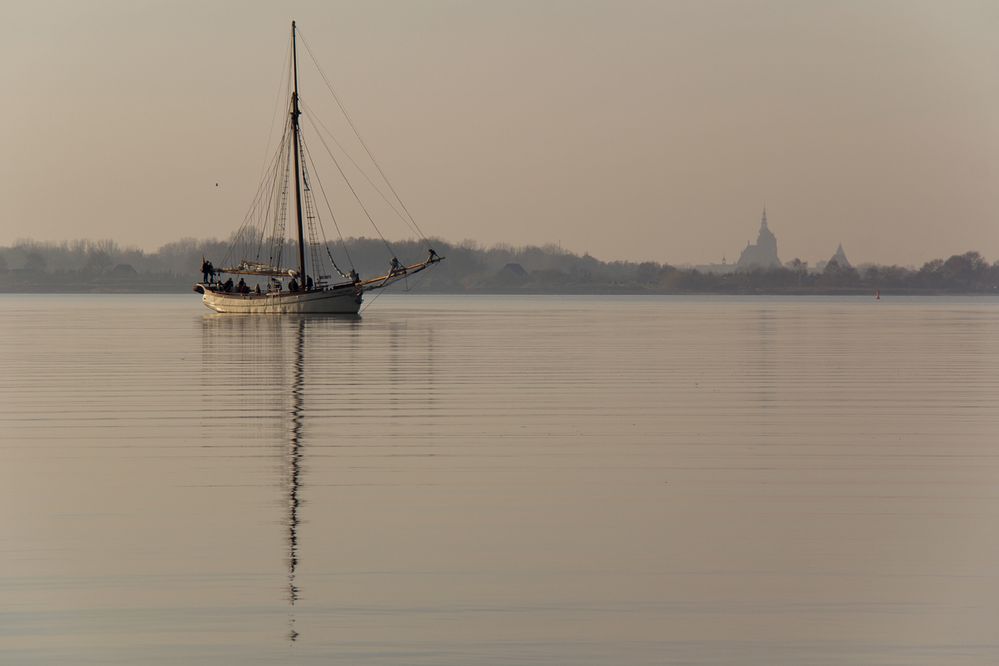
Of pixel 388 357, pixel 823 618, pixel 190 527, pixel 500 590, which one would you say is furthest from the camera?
pixel 388 357

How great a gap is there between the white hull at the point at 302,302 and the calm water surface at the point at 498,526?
76970 mm

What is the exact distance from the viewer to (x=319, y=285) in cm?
11775

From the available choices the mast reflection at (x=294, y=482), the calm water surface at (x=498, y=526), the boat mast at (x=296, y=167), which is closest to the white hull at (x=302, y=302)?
the boat mast at (x=296, y=167)

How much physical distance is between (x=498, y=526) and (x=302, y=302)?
100653mm

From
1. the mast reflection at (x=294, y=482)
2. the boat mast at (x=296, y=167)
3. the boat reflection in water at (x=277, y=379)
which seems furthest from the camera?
the boat mast at (x=296, y=167)

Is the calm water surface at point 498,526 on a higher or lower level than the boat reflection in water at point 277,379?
higher

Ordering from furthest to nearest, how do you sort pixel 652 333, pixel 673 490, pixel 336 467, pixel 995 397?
pixel 652 333
pixel 995 397
pixel 336 467
pixel 673 490

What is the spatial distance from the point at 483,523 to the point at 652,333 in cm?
7470

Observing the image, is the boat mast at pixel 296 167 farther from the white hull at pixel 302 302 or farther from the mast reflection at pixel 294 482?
the mast reflection at pixel 294 482

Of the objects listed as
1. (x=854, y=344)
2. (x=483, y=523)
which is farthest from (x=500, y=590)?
(x=854, y=344)

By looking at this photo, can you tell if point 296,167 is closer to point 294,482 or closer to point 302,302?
point 302,302

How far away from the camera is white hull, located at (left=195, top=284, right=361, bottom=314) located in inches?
4596

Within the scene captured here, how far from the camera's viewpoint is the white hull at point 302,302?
11675 cm

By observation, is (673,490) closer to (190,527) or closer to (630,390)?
(190,527)
